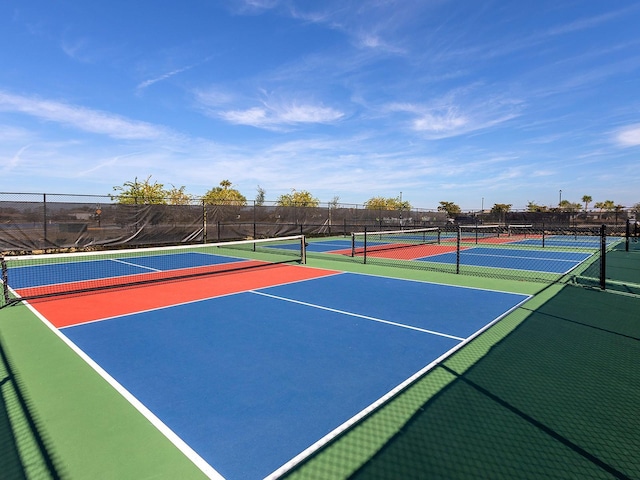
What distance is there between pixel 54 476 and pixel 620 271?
14094mm

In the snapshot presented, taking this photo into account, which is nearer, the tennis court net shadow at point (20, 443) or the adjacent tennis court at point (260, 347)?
the tennis court net shadow at point (20, 443)

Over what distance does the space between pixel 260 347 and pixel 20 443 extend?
258 cm

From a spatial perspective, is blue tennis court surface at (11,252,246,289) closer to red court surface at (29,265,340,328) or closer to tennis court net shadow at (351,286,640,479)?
red court surface at (29,265,340,328)

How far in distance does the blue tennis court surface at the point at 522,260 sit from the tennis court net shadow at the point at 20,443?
1232 centimetres

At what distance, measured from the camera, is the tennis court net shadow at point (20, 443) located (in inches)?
103

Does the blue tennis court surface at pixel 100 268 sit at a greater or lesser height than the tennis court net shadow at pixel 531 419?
greater

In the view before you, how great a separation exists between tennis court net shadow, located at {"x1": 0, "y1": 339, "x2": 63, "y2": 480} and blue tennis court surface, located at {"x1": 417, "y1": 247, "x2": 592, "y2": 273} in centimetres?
1232

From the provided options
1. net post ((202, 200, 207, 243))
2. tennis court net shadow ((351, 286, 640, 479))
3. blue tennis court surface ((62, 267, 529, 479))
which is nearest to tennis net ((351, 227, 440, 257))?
blue tennis court surface ((62, 267, 529, 479))

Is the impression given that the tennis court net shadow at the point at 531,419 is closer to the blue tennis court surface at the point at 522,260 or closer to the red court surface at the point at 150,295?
the red court surface at the point at 150,295

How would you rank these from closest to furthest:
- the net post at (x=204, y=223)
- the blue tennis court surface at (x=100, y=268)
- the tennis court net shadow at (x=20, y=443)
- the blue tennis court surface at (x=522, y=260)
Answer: the tennis court net shadow at (x=20, y=443) < the blue tennis court surface at (x=100, y=268) < the blue tennis court surface at (x=522, y=260) < the net post at (x=204, y=223)

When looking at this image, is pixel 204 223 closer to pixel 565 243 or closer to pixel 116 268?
pixel 116 268

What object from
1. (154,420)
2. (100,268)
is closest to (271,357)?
(154,420)

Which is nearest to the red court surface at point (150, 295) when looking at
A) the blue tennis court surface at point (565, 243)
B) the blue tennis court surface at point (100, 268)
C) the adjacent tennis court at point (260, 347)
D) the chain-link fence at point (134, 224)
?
the adjacent tennis court at point (260, 347)

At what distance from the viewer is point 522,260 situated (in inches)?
551
